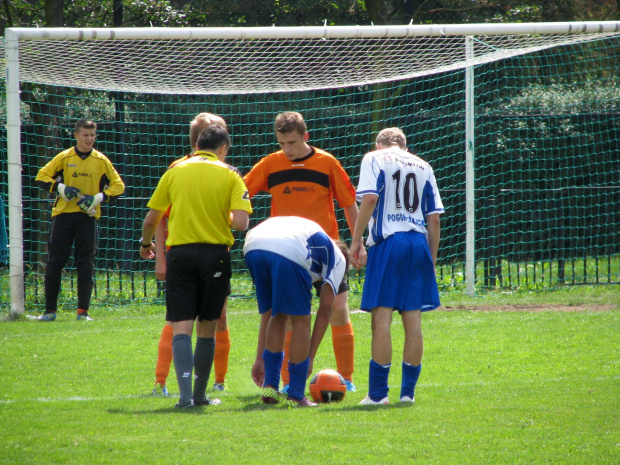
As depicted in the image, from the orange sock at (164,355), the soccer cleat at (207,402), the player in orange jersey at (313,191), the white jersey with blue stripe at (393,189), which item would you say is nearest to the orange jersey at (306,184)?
the player in orange jersey at (313,191)

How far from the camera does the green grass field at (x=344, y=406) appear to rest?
3818 millimetres

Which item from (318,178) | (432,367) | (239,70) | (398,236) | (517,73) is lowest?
(432,367)

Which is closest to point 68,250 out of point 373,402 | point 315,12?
point 373,402

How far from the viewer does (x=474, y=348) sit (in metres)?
7.16

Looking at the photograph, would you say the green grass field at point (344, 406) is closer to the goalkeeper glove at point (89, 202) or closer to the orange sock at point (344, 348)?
the orange sock at point (344, 348)

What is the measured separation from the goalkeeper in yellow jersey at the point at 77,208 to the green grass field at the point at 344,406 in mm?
594

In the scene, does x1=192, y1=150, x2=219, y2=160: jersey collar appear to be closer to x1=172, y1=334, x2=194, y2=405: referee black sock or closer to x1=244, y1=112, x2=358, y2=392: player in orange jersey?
x1=244, y1=112, x2=358, y2=392: player in orange jersey

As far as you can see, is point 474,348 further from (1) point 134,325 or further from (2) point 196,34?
(2) point 196,34

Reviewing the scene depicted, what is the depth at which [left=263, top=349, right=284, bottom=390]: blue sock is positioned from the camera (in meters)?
4.98

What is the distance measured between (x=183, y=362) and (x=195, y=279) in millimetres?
519

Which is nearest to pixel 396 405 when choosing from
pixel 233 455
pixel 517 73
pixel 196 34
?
pixel 233 455

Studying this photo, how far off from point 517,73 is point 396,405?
1187cm

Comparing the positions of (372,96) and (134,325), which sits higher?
(372,96)

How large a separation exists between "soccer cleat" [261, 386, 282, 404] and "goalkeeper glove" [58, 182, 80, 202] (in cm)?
469
